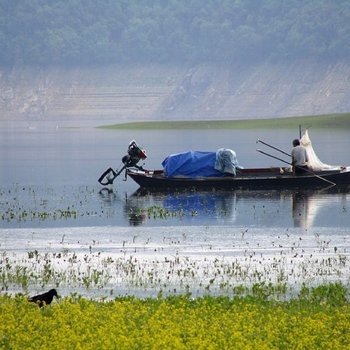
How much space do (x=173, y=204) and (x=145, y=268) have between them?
15.0 metres

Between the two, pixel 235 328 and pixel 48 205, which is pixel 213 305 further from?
pixel 48 205

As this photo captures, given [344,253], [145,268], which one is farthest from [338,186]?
[145,268]

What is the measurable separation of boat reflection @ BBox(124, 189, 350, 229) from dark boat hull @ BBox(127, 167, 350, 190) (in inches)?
21.0

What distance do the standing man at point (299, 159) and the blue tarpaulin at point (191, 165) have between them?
290cm

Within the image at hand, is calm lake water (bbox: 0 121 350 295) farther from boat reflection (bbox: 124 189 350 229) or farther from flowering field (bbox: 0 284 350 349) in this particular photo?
flowering field (bbox: 0 284 350 349)

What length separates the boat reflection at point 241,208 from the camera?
3550 cm

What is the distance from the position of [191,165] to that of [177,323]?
28.5 meters

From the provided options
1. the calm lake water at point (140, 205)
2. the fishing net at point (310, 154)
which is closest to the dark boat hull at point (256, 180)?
the fishing net at point (310, 154)

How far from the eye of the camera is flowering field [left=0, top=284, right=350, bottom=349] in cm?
1705

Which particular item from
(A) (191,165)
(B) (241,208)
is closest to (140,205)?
(B) (241,208)

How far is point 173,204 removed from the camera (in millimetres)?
40812

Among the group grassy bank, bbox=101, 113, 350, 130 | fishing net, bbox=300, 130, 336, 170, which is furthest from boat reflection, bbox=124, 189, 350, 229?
grassy bank, bbox=101, 113, 350, 130

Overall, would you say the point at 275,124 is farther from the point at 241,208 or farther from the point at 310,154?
the point at 241,208

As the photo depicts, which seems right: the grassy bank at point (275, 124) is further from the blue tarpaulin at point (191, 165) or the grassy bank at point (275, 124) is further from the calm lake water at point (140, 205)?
the blue tarpaulin at point (191, 165)
